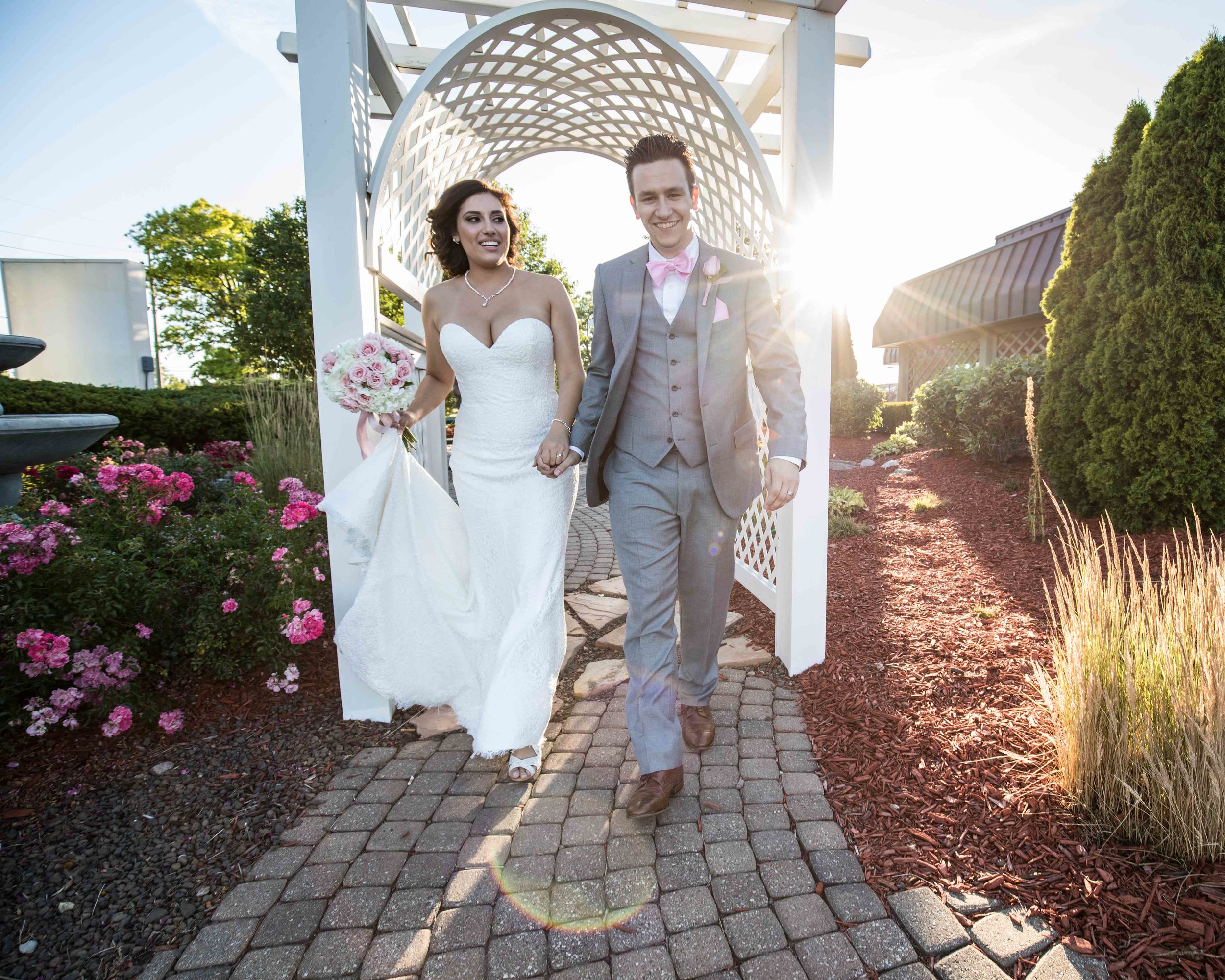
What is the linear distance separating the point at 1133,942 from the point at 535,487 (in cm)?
223

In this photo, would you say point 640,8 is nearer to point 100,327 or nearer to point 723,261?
point 723,261

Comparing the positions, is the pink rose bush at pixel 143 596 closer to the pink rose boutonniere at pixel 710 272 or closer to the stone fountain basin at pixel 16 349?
the stone fountain basin at pixel 16 349

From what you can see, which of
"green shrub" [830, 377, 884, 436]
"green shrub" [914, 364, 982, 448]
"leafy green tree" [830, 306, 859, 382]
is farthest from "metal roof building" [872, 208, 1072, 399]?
"green shrub" [914, 364, 982, 448]

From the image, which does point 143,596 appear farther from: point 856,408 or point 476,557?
point 856,408

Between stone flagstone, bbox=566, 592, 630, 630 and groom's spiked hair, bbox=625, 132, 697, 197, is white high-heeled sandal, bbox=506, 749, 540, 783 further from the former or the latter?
groom's spiked hair, bbox=625, 132, 697, 197

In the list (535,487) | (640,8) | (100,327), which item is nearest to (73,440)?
(535,487)

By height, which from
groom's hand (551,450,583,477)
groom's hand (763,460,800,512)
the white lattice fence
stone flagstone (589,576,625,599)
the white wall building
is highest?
the white wall building

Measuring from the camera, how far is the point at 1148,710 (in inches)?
75.3

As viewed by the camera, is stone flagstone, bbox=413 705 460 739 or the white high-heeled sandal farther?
stone flagstone, bbox=413 705 460 739

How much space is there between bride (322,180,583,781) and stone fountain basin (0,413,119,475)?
1.65 m

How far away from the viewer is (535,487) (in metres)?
2.60

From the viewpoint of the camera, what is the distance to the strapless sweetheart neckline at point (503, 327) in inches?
101

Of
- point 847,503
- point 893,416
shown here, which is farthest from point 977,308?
point 847,503

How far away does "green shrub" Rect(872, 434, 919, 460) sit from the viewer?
374 inches
